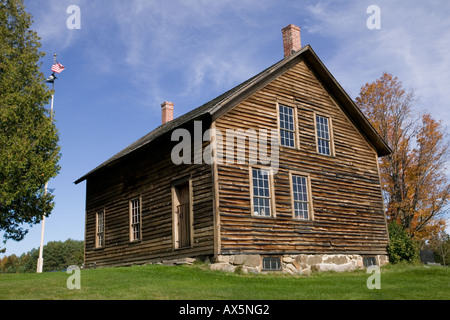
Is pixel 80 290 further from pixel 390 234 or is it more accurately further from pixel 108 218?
pixel 390 234

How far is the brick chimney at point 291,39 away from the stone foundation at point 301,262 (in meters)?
9.15

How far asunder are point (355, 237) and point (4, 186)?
15.4 m

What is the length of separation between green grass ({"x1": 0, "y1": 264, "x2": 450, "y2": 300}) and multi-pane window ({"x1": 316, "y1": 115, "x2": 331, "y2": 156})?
6424mm

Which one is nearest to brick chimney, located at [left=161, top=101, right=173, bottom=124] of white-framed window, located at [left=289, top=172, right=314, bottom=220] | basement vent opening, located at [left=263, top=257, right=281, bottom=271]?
white-framed window, located at [left=289, top=172, right=314, bottom=220]

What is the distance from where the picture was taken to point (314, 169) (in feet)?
61.7

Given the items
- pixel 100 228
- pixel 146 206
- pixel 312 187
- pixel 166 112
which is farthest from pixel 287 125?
pixel 166 112

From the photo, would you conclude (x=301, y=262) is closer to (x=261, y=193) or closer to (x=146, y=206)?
(x=261, y=193)

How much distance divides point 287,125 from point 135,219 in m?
7.62

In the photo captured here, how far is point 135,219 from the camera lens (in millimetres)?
19656

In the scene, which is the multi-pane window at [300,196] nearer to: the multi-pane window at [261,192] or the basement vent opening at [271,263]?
the multi-pane window at [261,192]

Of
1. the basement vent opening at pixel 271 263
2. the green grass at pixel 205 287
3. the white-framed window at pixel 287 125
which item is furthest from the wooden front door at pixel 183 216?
the white-framed window at pixel 287 125

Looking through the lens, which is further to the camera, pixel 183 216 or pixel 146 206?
pixel 146 206

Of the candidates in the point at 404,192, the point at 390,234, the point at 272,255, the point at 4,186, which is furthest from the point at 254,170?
the point at 404,192

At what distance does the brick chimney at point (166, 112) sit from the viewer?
27250 millimetres
